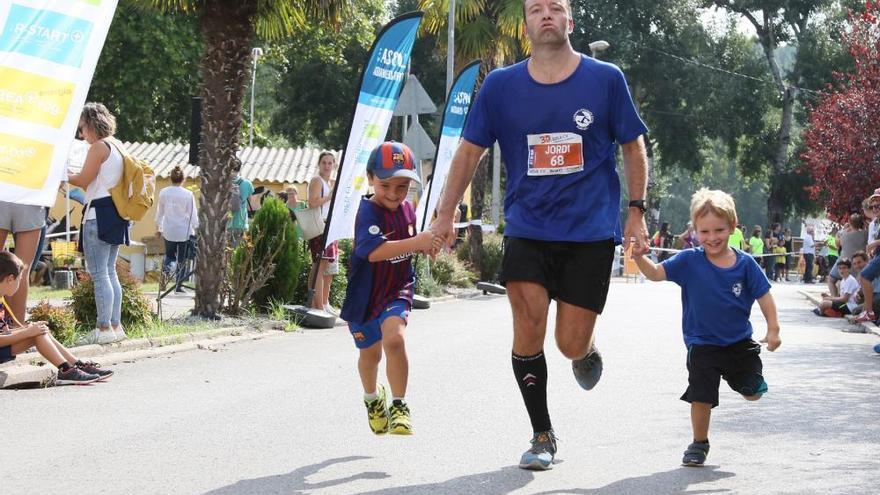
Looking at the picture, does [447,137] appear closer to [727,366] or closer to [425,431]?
[425,431]

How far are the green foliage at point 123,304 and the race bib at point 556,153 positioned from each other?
6.70 metres

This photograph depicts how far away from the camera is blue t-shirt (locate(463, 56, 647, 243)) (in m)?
6.36

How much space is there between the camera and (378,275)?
6.95m

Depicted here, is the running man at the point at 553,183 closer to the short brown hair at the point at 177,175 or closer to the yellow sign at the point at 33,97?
the yellow sign at the point at 33,97

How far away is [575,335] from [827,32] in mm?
55850

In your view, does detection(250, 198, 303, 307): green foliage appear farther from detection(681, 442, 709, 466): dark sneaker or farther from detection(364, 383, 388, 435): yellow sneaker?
detection(681, 442, 709, 466): dark sneaker

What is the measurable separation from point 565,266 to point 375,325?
103 cm

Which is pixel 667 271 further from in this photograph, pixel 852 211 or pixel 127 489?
pixel 852 211

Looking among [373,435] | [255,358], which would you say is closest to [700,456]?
[373,435]

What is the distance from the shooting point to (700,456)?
656cm

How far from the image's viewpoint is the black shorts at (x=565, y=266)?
643 centimetres

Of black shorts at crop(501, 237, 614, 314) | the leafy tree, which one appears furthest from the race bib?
the leafy tree

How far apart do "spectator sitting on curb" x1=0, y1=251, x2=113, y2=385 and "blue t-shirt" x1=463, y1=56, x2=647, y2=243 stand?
3996mm

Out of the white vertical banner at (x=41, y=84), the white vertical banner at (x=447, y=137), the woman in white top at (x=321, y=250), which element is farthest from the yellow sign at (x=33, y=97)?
the white vertical banner at (x=447, y=137)
